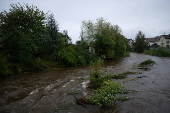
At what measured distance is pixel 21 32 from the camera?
14.3 metres

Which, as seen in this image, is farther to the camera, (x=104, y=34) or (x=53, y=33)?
(x=104, y=34)

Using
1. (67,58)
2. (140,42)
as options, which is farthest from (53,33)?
(140,42)

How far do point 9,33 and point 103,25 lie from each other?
20.9 metres

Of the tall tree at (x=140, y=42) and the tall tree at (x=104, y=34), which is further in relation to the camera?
the tall tree at (x=140, y=42)

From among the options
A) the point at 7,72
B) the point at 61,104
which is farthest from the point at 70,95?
the point at 7,72

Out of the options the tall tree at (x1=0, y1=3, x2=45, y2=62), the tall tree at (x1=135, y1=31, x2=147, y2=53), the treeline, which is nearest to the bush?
the treeline

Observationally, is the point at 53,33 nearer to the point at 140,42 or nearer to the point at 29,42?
the point at 29,42

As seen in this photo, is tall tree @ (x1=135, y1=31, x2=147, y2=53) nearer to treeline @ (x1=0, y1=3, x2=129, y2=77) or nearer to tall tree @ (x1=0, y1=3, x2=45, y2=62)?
treeline @ (x1=0, y1=3, x2=129, y2=77)

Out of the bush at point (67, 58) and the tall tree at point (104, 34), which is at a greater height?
the tall tree at point (104, 34)

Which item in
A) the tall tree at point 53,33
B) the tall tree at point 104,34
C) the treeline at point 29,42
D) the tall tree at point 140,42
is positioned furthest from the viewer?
the tall tree at point 140,42

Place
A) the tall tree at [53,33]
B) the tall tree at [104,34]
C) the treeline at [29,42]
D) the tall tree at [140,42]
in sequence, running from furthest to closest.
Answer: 1. the tall tree at [140,42]
2. the tall tree at [104,34]
3. the tall tree at [53,33]
4. the treeline at [29,42]

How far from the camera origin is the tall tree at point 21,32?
1390 cm

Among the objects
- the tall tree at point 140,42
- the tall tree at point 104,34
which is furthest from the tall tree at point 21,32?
the tall tree at point 140,42

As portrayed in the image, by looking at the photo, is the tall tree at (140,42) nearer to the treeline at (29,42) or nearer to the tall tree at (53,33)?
the treeline at (29,42)
